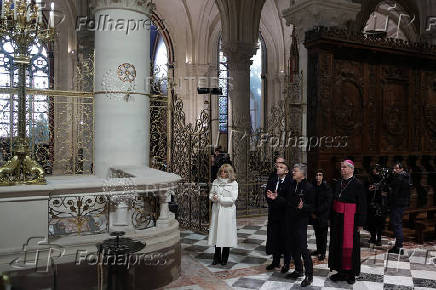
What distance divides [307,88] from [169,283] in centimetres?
544

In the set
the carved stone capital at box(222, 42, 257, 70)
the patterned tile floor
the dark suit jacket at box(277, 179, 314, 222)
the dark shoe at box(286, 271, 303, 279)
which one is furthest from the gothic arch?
the dark shoe at box(286, 271, 303, 279)

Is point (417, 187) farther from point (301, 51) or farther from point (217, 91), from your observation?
point (217, 91)

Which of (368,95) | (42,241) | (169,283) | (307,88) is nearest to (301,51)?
(307,88)

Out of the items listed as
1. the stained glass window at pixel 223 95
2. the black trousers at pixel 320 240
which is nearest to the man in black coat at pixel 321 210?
the black trousers at pixel 320 240

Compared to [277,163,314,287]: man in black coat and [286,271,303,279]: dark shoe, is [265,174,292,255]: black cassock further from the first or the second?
[286,271,303,279]: dark shoe

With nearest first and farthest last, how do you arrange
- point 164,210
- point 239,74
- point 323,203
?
point 164,210
point 323,203
point 239,74

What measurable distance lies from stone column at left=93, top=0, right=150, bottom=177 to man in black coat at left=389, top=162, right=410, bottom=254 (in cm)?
455

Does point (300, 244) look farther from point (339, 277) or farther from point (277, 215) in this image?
point (339, 277)

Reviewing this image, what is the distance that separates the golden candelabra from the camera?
527 centimetres

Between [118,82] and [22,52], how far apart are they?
5.77 ft

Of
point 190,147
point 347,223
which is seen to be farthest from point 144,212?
point 190,147

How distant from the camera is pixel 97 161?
724 centimetres

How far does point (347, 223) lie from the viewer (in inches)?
226

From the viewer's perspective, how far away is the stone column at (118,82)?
7.04 meters
